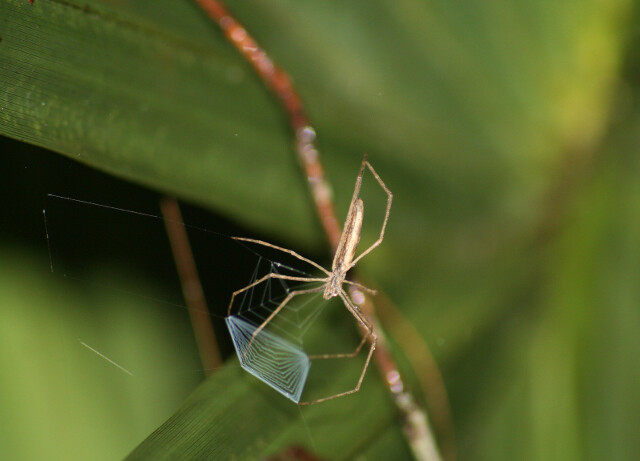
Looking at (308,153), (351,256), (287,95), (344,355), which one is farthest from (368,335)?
(287,95)

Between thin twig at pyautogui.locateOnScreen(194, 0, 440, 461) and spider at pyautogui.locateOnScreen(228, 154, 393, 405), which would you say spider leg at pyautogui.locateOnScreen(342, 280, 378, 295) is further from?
thin twig at pyautogui.locateOnScreen(194, 0, 440, 461)

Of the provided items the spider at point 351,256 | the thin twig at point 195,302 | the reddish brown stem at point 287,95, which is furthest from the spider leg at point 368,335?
the thin twig at point 195,302

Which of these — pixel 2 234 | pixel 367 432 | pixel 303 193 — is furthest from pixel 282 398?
pixel 2 234

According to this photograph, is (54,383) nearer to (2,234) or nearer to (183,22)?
(2,234)

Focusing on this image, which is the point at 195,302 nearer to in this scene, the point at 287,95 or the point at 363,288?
the point at 363,288

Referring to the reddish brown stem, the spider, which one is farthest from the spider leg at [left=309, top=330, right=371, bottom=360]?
the reddish brown stem
